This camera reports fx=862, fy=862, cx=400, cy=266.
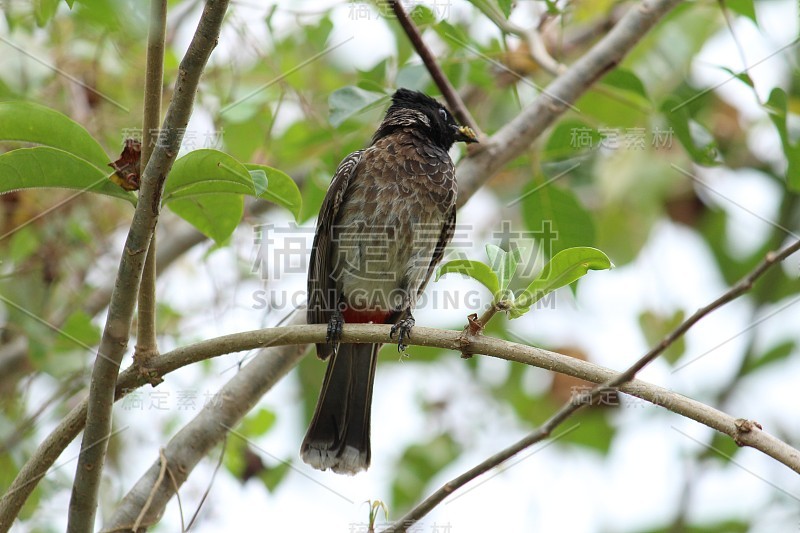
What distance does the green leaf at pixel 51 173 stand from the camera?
2.05m

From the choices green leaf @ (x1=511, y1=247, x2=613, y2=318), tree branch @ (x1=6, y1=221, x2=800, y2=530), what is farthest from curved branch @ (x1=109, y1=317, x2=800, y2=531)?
green leaf @ (x1=511, y1=247, x2=613, y2=318)

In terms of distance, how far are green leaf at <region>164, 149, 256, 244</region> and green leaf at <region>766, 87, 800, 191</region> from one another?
1832mm

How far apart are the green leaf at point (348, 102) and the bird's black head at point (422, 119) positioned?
0.76 meters

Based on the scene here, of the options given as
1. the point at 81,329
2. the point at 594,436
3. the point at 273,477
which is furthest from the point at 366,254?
the point at 594,436

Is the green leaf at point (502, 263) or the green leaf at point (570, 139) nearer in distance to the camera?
the green leaf at point (502, 263)

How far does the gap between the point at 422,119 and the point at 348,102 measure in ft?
3.07

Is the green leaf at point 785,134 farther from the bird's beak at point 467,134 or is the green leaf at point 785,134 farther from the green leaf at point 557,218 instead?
the bird's beak at point 467,134

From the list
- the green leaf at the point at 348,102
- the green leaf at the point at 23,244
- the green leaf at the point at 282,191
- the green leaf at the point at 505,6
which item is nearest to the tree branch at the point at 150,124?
the green leaf at the point at 282,191

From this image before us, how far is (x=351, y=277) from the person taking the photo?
367cm

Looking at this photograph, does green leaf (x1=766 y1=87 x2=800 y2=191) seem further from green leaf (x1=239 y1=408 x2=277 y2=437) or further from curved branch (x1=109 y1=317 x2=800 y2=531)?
green leaf (x1=239 y1=408 x2=277 y2=437)

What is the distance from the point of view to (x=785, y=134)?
2.98 meters

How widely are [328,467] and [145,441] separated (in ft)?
4.11

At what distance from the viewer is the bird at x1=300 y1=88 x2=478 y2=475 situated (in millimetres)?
3496

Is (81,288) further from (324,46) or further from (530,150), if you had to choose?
(530,150)
